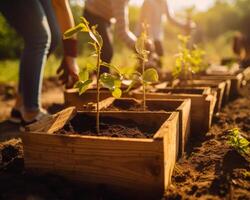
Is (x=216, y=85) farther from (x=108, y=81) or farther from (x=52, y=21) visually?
(x=108, y=81)

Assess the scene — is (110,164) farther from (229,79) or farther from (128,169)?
(229,79)

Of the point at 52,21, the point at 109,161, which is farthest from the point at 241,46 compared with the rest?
the point at 109,161

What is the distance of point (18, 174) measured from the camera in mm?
2121

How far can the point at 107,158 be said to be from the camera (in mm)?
1901

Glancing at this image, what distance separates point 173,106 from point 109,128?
26.8 inches

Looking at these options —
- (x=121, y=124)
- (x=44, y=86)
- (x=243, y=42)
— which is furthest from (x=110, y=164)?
(x=243, y=42)

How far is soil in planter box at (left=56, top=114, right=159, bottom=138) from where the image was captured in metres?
2.16

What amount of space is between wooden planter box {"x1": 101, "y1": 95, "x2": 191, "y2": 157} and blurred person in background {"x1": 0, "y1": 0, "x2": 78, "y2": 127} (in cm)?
61

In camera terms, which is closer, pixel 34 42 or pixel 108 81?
pixel 108 81

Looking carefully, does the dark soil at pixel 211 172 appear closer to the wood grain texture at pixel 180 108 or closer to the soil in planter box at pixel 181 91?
the wood grain texture at pixel 180 108

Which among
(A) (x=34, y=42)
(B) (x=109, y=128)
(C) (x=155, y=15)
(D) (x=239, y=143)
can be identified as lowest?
(D) (x=239, y=143)

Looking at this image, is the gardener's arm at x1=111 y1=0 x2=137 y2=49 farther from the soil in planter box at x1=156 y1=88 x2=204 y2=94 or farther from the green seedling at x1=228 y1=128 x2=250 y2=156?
Result: the green seedling at x1=228 y1=128 x2=250 y2=156

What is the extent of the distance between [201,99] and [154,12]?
11.2 ft

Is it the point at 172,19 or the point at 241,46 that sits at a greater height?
the point at 172,19
